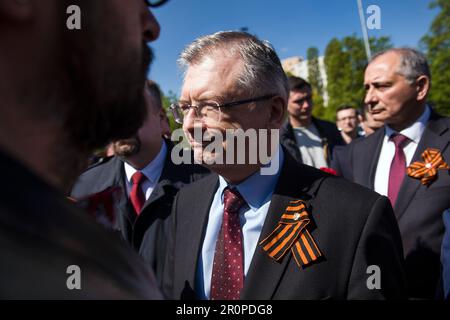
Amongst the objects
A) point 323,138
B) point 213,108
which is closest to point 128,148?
point 213,108

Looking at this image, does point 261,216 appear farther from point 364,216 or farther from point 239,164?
point 364,216

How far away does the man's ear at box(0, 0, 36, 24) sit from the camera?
0.64 m

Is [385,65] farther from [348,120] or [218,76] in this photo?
[348,120]

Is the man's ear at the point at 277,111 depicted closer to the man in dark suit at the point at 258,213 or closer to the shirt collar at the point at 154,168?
the man in dark suit at the point at 258,213

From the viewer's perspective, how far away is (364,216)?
1748mm

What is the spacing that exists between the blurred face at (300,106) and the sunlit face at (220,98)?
12.5 ft

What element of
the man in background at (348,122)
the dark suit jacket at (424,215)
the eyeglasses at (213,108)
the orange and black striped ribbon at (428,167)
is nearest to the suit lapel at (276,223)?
the eyeglasses at (213,108)

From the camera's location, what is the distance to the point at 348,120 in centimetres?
838

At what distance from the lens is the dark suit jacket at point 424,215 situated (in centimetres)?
246

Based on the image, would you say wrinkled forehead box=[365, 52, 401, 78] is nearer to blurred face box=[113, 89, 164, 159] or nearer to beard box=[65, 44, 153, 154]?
blurred face box=[113, 89, 164, 159]

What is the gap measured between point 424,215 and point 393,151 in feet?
2.48
